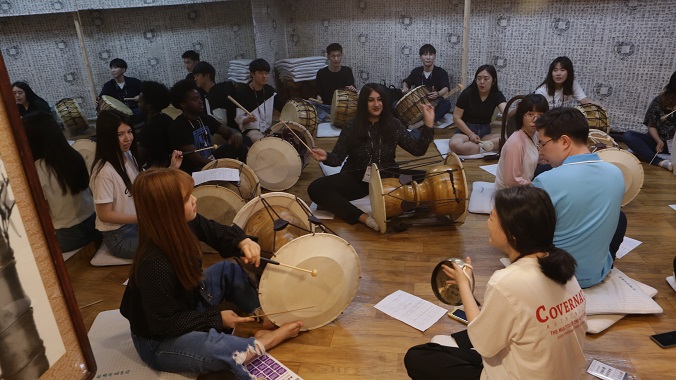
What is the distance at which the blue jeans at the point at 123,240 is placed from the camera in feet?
11.1

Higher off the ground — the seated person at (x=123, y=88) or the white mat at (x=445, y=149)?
the seated person at (x=123, y=88)

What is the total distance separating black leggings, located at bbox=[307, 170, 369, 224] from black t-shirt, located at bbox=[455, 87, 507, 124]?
2020mm

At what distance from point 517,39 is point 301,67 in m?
2.98

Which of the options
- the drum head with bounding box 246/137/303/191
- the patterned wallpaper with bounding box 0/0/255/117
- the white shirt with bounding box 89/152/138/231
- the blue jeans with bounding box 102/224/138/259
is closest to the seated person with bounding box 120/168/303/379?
the white shirt with bounding box 89/152/138/231

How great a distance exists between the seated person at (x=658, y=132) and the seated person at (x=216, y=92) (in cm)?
424

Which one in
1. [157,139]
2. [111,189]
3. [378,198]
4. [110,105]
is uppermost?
[110,105]

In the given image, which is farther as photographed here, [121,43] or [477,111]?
[121,43]

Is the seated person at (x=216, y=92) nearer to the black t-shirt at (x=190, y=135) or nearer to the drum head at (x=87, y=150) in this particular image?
the black t-shirt at (x=190, y=135)

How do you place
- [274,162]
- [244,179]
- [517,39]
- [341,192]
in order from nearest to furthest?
[244,179] < [341,192] < [274,162] < [517,39]

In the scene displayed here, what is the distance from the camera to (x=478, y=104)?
17.9 feet

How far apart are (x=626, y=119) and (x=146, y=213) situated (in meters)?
5.68

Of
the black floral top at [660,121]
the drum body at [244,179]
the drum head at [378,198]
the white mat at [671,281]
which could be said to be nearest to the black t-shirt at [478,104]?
the black floral top at [660,121]

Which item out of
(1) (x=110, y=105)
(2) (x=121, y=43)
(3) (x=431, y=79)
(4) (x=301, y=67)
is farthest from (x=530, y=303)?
(2) (x=121, y=43)

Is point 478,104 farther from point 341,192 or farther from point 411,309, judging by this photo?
point 411,309
